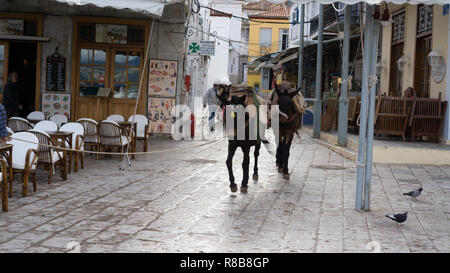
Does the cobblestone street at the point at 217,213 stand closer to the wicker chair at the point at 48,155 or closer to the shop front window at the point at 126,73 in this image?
the wicker chair at the point at 48,155

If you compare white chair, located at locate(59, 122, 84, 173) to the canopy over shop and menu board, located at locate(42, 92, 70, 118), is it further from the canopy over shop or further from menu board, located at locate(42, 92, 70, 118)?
menu board, located at locate(42, 92, 70, 118)

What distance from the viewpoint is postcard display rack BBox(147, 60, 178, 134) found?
54.9 ft

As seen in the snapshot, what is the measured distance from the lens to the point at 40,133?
8.53m

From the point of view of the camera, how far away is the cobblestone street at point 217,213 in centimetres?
557

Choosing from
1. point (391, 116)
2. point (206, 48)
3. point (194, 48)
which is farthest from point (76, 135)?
point (206, 48)

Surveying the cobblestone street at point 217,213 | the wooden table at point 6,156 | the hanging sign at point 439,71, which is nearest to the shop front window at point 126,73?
the cobblestone street at point 217,213

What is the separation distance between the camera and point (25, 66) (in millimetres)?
19828

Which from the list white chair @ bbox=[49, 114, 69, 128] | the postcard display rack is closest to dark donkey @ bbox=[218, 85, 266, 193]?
white chair @ bbox=[49, 114, 69, 128]

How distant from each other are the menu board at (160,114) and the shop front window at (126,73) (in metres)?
0.62

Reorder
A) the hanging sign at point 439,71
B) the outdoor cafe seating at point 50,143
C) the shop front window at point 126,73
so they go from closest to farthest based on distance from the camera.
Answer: the outdoor cafe seating at point 50,143 < the hanging sign at point 439,71 < the shop front window at point 126,73

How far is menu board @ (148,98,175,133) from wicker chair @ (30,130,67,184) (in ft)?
25.1

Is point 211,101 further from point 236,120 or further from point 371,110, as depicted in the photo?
point 371,110

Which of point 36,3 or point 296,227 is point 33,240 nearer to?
point 296,227
